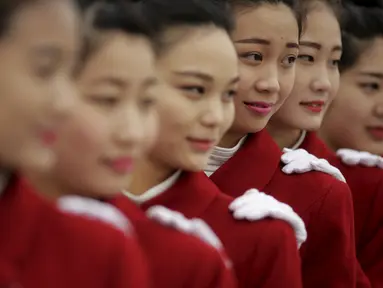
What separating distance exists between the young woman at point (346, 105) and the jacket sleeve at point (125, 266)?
2.31 ft

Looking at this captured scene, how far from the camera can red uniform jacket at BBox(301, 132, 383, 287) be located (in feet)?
5.63

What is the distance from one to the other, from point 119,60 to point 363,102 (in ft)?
3.01

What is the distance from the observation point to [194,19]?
4.02 ft

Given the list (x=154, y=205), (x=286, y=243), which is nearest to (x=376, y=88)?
(x=286, y=243)

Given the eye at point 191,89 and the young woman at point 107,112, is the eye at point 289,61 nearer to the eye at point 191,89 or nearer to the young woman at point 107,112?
the eye at point 191,89

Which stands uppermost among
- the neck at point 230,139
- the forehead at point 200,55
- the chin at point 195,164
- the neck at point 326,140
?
the forehead at point 200,55

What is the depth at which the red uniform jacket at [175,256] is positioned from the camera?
113cm

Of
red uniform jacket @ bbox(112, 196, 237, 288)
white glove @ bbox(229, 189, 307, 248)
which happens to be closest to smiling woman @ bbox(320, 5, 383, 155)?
white glove @ bbox(229, 189, 307, 248)

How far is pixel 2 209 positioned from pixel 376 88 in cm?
110

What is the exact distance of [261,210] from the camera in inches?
51.7

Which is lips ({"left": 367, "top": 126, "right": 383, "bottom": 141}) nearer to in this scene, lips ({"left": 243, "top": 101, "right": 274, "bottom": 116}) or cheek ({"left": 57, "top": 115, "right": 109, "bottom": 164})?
lips ({"left": 243, "top": 101, "right": 274, "bottom": 116})

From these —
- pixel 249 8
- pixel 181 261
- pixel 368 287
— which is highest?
pixel 249 8

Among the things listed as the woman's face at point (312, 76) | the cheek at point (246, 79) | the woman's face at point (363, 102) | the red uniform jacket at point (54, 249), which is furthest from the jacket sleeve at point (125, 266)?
the woman's face at point (363, 102)

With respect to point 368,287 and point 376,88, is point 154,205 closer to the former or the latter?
point 368,287
